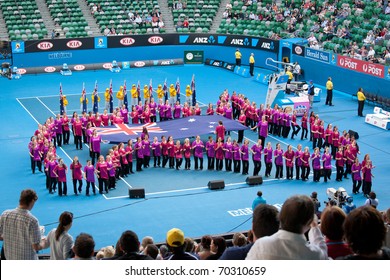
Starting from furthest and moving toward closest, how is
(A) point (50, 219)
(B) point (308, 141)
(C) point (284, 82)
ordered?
(C) point (284, 82)
(B) point (308, 141)
(A) point (50, 219)

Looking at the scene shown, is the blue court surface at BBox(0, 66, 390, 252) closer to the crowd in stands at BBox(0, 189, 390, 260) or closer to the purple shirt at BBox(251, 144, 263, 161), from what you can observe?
the purple shirt at BBox(251, 144, 263, 161)

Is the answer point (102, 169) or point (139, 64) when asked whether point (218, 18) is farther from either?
point (102, 169)

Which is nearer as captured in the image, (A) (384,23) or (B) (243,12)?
(A) (384,23)

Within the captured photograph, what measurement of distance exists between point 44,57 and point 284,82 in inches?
665

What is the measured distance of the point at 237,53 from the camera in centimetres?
4325

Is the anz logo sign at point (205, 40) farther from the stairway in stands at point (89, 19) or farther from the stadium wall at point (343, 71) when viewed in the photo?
the stairway in stands at point (89, 19)

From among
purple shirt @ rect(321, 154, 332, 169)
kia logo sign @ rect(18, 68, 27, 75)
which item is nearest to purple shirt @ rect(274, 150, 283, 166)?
purple shirt @ rect(321, 154, 332, 169)

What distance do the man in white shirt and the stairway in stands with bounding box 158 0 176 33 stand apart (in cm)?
4197

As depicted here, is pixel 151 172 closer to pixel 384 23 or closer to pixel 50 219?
pixel 50 219

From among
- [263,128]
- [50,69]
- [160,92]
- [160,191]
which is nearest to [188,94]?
[160,92]

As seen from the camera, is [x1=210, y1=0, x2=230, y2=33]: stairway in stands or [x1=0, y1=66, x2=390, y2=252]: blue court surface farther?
[x1=210, y1=0, x2=230, y2=33]: stairway in stands

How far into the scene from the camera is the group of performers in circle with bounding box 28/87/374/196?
22609mm

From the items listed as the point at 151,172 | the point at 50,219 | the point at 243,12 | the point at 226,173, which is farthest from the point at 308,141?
the point at 243,12

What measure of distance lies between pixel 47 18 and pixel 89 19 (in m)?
2.75
